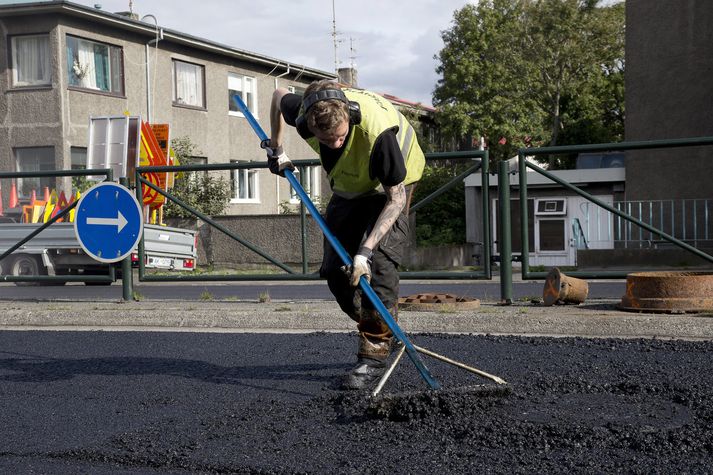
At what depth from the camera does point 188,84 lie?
77.6 ft

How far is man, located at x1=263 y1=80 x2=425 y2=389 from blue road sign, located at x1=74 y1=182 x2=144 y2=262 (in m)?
3.27

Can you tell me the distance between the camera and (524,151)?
7.21 m

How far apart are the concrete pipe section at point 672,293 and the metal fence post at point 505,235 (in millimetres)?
1158

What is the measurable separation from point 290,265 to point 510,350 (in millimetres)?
3153

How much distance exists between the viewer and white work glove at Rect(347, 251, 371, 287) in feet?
13.4

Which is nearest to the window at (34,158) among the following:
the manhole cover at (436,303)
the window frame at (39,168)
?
the window frame at (39,168)

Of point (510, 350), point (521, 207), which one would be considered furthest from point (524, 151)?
point (510, 350)

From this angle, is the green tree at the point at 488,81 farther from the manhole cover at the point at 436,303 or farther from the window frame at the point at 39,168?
the manhole cover at the point at 436,303

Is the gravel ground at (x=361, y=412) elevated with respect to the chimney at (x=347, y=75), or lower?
lower

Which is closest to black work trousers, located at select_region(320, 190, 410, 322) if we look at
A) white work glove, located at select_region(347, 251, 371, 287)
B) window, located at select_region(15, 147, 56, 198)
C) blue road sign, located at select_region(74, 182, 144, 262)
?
white work glove, located at select_region(347, 251, 371, 287)

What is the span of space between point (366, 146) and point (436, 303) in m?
2.85

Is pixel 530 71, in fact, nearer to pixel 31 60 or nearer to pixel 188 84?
pixel 188 84

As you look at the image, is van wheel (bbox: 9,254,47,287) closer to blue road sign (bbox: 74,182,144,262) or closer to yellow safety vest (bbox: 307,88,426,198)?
blue road sign (bbox: 74,182,144,262)

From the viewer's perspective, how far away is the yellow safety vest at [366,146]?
13.7 feet
